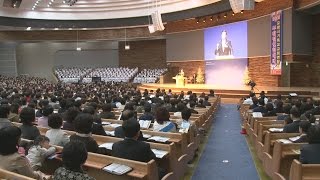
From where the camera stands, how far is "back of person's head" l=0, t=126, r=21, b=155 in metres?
3.02

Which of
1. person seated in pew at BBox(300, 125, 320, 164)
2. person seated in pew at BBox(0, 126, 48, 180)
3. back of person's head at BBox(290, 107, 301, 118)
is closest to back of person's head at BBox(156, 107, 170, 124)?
back of person's head at BBox(290, 107, 301, 118)

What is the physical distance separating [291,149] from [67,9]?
988 inches

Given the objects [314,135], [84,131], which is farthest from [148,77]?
[314,135]

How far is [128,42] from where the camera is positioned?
30.6 meters

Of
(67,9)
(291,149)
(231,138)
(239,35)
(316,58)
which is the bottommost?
(231,138)

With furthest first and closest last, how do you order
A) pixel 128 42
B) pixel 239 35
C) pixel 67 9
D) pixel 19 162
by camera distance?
pixel 128 42
pixel 67 9
pixel 239 35
pixel 19 162

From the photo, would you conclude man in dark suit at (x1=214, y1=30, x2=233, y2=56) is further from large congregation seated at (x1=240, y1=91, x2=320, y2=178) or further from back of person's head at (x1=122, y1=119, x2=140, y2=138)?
back of person's head at (x1=122, y1=119, x2=140, y2=138)

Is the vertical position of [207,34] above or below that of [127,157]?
above

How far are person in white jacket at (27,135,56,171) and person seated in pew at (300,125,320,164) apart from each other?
8.80ft

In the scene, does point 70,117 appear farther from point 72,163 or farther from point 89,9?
point 89,9

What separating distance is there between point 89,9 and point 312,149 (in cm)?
2557

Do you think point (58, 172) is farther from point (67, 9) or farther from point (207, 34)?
point (67, 9)

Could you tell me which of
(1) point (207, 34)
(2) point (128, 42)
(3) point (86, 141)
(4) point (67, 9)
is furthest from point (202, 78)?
(3) point (86, 141)

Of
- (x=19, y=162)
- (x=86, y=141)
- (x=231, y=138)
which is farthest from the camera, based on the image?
(x=231, y=138)
